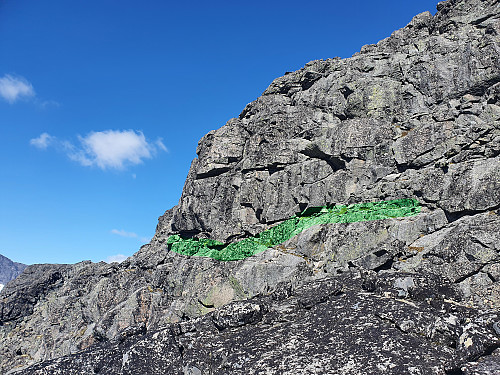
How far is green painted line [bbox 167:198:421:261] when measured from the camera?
42906 millimetres

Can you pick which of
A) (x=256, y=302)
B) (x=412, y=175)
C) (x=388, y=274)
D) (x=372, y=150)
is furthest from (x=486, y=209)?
(x=256, y=302)

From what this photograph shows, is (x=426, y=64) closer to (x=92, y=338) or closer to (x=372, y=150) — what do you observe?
(x=372, y=150)

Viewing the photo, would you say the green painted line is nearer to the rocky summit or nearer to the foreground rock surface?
the rocky summit

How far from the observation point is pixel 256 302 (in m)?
10.7

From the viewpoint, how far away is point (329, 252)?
41.2 meters

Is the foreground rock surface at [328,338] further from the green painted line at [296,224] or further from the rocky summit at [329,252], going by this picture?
the green painted line at [296,224]

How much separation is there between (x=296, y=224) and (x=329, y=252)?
37.4ft

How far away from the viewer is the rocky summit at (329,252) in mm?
8461

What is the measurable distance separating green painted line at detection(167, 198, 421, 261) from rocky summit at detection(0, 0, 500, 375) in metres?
1.40

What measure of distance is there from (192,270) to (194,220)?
54.2ft

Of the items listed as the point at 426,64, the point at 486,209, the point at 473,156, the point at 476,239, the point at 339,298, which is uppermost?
the point at 426,64

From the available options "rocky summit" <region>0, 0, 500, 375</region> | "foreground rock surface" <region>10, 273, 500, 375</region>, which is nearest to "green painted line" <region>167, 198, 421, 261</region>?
"rocky summit" <region>0, 0, 500, 375</region>

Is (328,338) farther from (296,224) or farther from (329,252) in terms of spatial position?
(296,224)

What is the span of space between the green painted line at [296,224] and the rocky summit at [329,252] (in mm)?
1396
